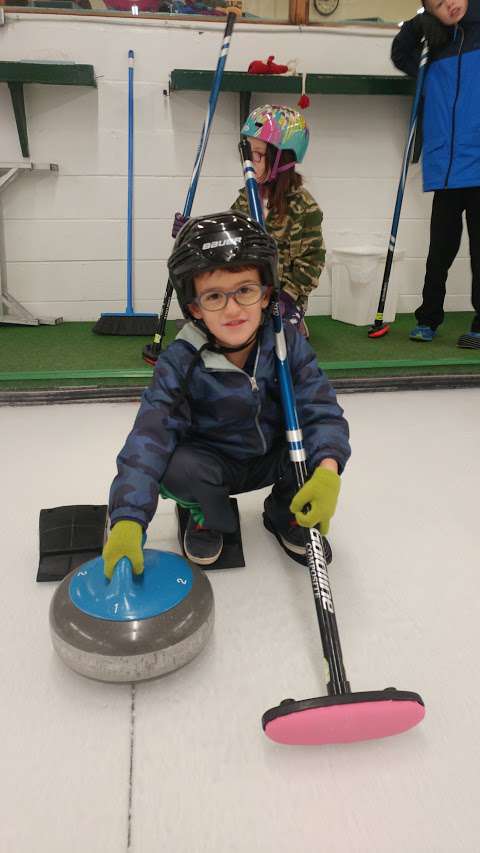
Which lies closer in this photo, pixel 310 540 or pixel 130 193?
pixel 310 540

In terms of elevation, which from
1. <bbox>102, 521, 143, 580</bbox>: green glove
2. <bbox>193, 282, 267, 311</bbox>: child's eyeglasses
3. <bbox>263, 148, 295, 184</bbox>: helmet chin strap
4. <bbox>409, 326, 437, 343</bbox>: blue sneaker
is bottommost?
<bbox>409, 326, 437, 343</bbox>: blue sneaker

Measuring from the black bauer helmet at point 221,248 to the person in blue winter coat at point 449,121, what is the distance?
2.06 metres

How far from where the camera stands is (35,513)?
1.55 m

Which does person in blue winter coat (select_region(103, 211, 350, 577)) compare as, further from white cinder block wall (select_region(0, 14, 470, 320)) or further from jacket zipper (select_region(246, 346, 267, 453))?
white cinder block wall (select_region(0, 14, 470, 320))

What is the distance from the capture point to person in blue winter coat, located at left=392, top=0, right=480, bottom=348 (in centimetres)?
269

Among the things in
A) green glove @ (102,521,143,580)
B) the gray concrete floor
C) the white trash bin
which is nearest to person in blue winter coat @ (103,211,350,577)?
green glove @ (102,521,143,580)

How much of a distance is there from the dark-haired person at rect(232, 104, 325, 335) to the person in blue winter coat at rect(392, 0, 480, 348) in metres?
0.79

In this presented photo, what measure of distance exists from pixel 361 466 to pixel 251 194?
0.88m

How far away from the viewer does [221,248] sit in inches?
43.6

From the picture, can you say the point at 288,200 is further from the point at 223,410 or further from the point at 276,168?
the point at 223,410

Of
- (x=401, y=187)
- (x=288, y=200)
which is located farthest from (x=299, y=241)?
(x=401, y=187)

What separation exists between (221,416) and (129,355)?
1662mm

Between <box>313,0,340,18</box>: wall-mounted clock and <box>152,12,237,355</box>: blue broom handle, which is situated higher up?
<box>313,0,340,18</box>: wall-mounted clock

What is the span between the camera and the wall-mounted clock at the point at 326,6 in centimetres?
338
